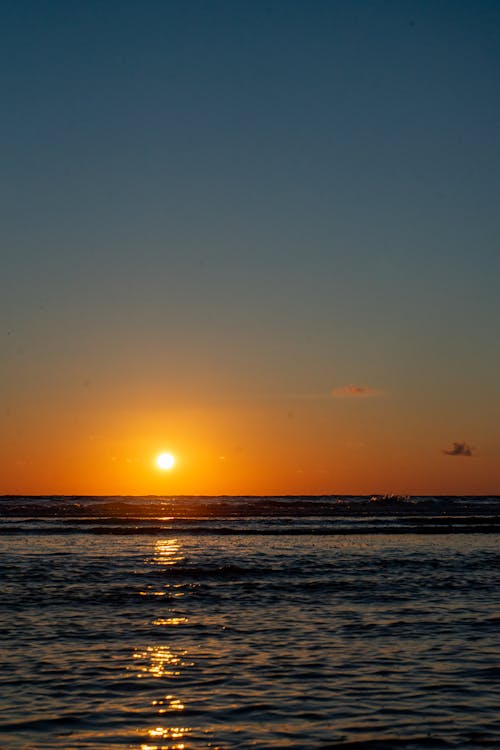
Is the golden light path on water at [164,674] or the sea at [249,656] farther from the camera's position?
the sea at [249,656]

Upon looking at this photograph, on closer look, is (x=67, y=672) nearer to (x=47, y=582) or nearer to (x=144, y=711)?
(x=144, y=711)

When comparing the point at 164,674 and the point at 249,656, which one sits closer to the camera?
the point at 164,674

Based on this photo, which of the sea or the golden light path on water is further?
the sea

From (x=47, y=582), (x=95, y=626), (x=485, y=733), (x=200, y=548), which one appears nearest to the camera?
(x=485, y=733)

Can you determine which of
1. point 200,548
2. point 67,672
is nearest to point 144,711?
point 67,672

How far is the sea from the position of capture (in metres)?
10.5

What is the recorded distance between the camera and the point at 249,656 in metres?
14.8

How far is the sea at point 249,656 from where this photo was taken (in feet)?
34.4

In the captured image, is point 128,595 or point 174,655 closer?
point 174,655

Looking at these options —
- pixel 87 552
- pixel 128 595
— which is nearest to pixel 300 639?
pixel 128 595

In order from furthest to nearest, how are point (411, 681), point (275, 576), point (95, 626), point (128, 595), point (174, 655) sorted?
point (275, 576)
point (128, 595)
point (95, 626)
point (174, 655)
point (411, 681)

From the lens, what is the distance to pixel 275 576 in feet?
90.2

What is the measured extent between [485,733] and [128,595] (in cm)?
1414

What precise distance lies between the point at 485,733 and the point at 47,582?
17668 millimetres
